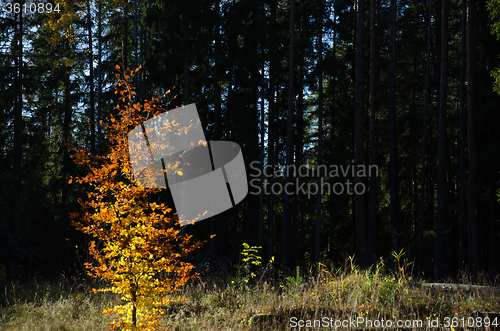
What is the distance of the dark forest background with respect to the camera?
1452 cm

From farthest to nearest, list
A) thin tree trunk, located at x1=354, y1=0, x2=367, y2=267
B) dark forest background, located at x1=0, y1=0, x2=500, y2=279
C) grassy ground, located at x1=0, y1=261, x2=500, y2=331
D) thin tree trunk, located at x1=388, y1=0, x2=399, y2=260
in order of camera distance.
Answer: dark forest background, located at x1=0, y1=0, x2=500, y2=279
thin tree trunk, located at x1=388, y1=0, x2=399, y2=260
thin tree trunk, located at x1=354, y1=0, x2=367, y2=267
grassy ground, located at x1=0, y1=261, x2=500, y2=331

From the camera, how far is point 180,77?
16297 mm

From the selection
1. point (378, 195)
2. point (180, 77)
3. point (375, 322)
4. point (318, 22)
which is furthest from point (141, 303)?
point (378, 195)

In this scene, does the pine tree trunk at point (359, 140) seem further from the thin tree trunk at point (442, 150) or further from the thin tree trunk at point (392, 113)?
the thin tree trunk at point (392, 113)

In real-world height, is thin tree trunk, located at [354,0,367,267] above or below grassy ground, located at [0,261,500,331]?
above

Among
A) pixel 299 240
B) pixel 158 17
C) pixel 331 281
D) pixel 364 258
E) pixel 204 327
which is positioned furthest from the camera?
pixel 299 240

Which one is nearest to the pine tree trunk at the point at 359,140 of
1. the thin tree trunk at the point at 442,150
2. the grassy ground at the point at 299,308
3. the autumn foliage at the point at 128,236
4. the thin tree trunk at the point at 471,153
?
the thin tree trunk at the point at 442,150

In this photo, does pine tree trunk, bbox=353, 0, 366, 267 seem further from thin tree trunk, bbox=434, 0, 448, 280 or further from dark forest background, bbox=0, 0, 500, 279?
thin tree trunk, bbox=434, 0, 448, 280

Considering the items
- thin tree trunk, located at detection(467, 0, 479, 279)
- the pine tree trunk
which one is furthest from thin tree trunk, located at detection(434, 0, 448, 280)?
the pine tree trunk

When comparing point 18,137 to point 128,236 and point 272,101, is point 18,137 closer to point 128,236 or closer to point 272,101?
point 272,101

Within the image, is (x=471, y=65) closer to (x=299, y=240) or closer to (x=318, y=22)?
(x=318, y=22)

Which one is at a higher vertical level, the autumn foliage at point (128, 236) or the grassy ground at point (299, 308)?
the autumn foliage at point (128, 236)

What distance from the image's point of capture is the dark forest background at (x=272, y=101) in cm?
1452

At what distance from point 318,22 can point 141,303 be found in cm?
1418
